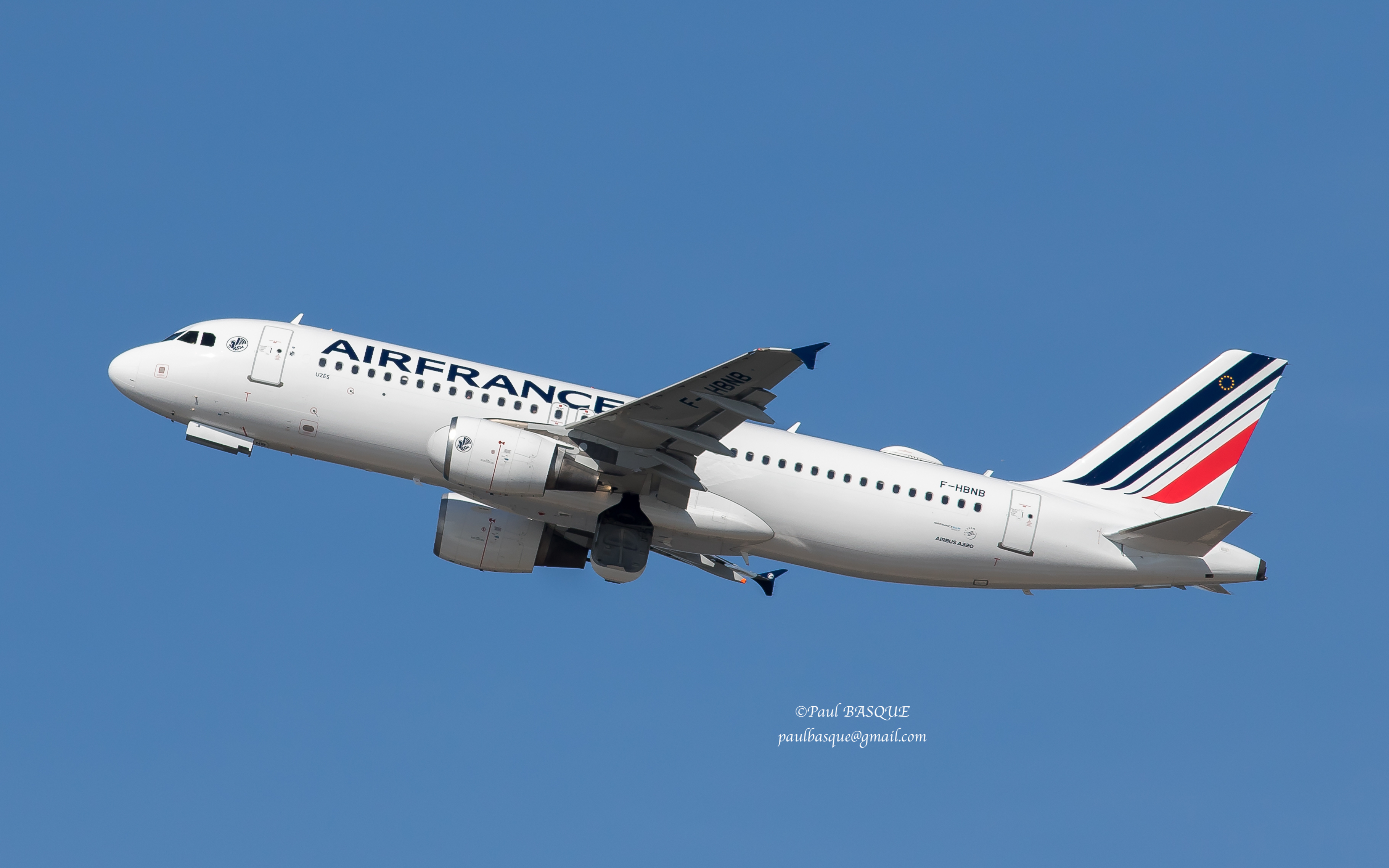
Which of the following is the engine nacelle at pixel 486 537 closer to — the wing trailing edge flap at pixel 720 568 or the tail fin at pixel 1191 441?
the wing trailing edge flap at pixel 720 568

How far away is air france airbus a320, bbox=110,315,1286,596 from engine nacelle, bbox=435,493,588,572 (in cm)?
166

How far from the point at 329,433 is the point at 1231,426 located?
25070 mm

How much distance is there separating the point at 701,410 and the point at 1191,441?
50.6 feet

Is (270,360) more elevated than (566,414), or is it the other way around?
(270,360)

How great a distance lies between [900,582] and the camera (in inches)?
1503

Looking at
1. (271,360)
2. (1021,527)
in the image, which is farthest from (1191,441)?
(271,360)

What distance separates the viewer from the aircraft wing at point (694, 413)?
3122cm

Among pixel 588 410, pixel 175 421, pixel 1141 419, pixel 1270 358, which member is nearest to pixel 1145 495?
pixel 1141 419

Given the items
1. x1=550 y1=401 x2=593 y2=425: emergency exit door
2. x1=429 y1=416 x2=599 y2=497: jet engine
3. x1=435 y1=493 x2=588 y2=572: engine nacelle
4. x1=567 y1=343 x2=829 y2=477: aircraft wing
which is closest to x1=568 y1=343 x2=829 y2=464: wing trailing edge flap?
x1=567 y1=343 x2=829 y2=477: aircraft wing

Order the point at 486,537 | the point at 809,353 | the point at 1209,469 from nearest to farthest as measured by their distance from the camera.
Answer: the point at 809,353 < the point at 486,537 < the point at 1209,469

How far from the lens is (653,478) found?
35.8 metres

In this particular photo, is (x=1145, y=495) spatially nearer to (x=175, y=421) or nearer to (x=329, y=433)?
(x=329, y=433)

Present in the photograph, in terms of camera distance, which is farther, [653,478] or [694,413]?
[653,478]

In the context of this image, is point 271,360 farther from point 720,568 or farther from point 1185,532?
point 1185,532
